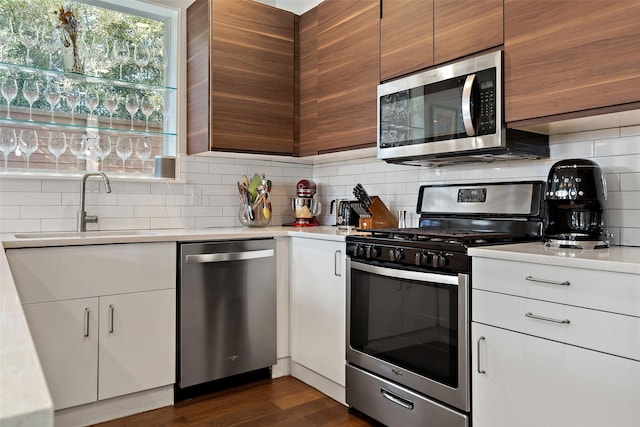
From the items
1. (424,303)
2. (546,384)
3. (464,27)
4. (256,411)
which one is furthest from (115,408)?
(464,27)

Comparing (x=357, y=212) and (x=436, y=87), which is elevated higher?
(x=436, y=87)

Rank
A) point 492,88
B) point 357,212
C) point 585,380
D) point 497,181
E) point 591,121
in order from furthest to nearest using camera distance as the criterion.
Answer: point 357,212, point 497,181, point 492,88, point 591,121, point 585,380

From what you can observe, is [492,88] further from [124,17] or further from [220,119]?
[124,17]

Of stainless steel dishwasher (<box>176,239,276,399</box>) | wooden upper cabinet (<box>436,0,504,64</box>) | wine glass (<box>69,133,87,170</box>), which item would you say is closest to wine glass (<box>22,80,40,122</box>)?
wine glass (<box>69,133,87,170</box>)

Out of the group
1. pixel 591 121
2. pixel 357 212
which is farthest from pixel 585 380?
pixel 357 212

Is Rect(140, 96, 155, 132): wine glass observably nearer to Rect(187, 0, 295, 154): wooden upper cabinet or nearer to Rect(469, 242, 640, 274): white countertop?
Rect(187, 0, 295, 154): wooden upper cabinet

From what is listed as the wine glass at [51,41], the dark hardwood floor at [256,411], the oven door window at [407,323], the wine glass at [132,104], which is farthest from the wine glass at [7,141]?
the oven door window at [407,323]

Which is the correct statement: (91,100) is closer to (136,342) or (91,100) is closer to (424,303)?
(136,342)

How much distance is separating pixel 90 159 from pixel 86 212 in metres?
0.33

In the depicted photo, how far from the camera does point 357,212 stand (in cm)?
310

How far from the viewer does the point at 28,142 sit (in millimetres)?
2672

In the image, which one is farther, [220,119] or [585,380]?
[220,119]

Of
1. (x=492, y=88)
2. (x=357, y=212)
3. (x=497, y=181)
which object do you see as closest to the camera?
(x=492, y=88)

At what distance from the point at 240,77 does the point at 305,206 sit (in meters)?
0.98
